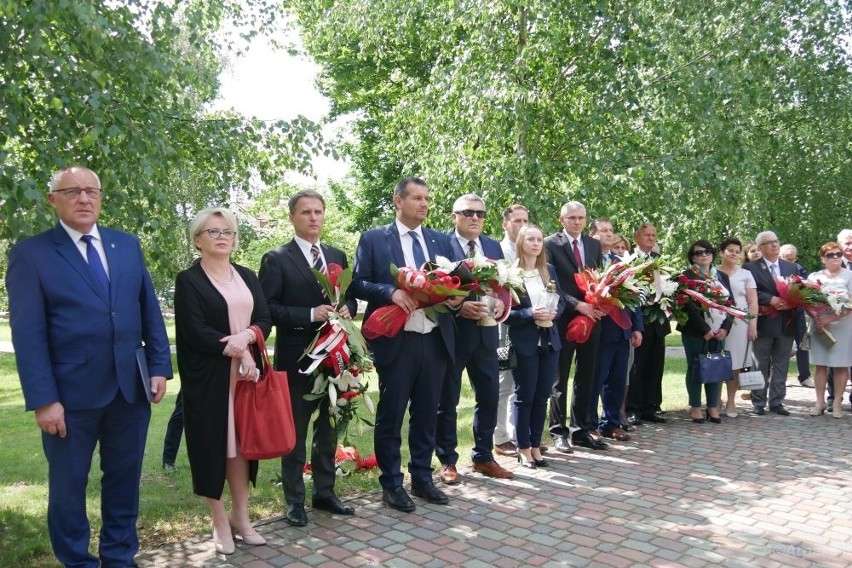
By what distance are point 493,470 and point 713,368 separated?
3391 millimetres

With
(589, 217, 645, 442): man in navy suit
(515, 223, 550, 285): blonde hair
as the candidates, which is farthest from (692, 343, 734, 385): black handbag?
(515, 223, 550, 285): blonde hair

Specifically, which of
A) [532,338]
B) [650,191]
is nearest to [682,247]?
[650,191]

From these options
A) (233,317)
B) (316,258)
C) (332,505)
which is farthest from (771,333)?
(233,317)

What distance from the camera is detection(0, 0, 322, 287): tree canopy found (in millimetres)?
4371

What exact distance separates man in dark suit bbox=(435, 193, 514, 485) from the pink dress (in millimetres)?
A: 1870

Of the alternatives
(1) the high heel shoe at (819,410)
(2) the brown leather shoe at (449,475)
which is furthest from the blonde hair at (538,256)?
(1) the high heel shoe at (819,410)

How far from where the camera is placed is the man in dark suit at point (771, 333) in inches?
367

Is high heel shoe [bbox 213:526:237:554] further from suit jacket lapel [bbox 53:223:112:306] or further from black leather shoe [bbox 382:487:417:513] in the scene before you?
suit jacket lapel [bbox 53:223:112:306]

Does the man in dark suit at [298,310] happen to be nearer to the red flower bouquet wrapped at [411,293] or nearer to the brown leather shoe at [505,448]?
the red flower bouquet wrapped at [411,293]

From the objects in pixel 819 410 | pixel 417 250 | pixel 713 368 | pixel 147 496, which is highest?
pixel 417 250

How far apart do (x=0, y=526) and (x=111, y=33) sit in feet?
11.6

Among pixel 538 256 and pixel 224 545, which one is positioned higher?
pixel 538 256

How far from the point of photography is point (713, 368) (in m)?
8.32

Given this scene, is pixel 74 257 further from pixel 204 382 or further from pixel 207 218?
pixel 204 382
